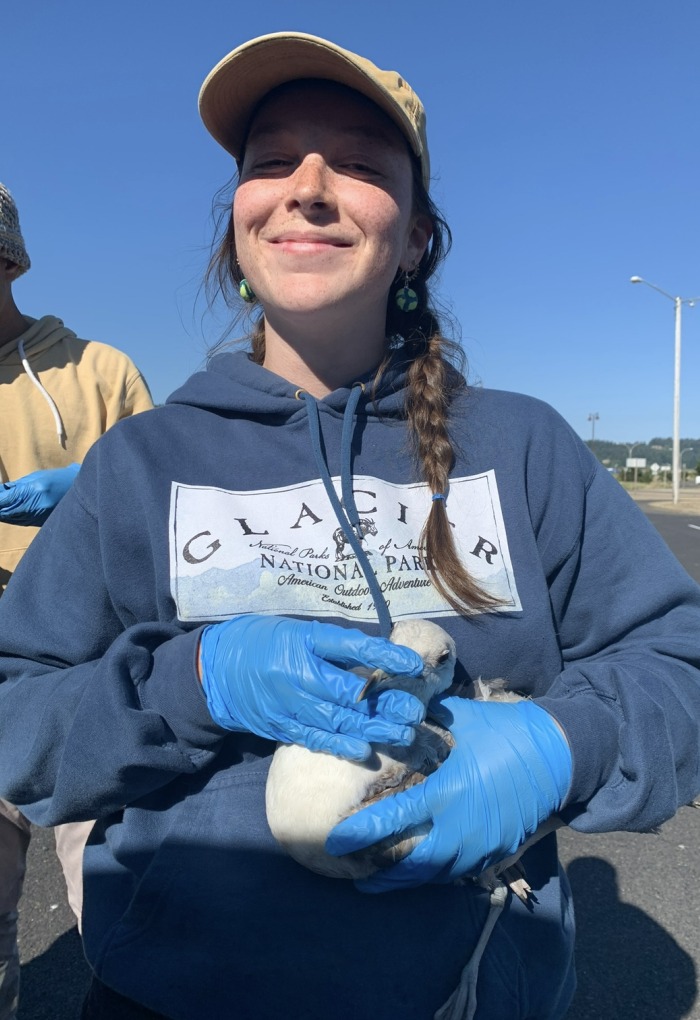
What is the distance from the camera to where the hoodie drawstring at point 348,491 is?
1.33 metres

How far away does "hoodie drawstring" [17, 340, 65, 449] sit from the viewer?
247cm

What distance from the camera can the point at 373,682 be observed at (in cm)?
107

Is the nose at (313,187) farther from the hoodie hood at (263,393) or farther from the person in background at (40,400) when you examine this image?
the person in background at (40,400)

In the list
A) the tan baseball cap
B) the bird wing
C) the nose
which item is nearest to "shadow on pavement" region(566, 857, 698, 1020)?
the bird wing

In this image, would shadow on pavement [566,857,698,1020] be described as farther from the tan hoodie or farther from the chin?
the tan hoodie

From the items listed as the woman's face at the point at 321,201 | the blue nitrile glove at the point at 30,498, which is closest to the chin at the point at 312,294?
the woman's face at the point at 321,201

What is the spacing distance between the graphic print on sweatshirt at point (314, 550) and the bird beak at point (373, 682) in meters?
0.26

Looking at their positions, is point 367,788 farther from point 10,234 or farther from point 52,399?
point 10,234

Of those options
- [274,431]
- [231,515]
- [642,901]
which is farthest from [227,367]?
[642,901]

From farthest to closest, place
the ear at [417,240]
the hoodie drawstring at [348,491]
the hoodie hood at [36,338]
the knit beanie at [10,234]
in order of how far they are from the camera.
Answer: the hoodie hood at [36,338]
the knit beanie at [10,234]
the ear at [417,240]
the hoodie drawstring at [348,491]

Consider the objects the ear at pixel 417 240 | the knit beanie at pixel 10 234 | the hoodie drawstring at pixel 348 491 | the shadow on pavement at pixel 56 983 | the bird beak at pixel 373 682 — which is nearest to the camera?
the bird beak at pixel 373 682

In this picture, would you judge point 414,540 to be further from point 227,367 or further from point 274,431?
point 227,367

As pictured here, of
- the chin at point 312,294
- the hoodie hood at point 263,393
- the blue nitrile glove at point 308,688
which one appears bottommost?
the blue nitrile glove at point 308,688

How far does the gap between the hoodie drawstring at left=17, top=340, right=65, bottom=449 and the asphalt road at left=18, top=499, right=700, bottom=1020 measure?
5.96ft
